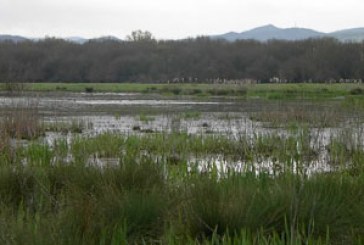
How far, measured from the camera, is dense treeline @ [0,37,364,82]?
8938 cm

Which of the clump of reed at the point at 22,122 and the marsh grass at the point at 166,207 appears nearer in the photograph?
the marsh grass at the point at 166,207

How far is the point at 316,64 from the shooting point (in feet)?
263

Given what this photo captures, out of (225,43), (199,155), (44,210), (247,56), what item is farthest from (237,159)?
(225,43)

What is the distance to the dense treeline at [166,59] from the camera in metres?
89.4

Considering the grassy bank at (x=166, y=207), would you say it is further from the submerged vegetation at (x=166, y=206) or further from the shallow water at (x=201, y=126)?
the shallow water at (x=201, y=126)

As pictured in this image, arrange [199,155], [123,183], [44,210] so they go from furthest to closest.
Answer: [199,155] → [123,183] → [44,210]

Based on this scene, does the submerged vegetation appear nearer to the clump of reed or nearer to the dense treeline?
the clump of reed

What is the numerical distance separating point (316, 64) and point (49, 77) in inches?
1627

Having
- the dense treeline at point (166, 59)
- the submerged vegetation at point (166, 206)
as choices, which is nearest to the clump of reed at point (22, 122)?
the submerged vegetation at point (166, 206)

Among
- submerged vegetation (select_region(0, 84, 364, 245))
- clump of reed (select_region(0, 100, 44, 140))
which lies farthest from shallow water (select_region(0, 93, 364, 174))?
submerged vegetation (select_region(0, 84, 364, 245))

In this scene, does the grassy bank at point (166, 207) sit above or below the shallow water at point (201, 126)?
above

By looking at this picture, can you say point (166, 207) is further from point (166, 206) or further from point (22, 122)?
point (22, 122)

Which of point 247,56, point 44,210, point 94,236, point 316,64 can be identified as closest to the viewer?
point 94,236

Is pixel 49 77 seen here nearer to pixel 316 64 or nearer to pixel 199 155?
pixel 316 64
